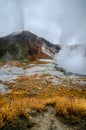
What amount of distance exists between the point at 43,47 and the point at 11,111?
239ft

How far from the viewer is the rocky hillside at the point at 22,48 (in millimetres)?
69438

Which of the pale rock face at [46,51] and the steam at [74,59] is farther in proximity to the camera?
the pale rock face at [46,51]

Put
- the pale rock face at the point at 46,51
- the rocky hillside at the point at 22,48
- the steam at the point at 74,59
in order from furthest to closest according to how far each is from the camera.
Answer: the pale rock face at the point at 46,51
the rocky hillside at the point at 22,48
the steam at the point at 74,59

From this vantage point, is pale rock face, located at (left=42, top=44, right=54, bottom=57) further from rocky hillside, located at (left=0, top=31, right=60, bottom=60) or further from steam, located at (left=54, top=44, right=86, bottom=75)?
steam, located at (left=54, top=44, right=86, bottom=75)

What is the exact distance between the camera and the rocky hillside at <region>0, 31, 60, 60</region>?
69438 millimetres

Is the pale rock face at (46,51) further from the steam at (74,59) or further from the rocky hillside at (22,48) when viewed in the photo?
the steam at (74,59)

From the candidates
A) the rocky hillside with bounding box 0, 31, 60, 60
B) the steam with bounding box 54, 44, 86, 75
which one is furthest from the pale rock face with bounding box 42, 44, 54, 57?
the steam with bounding box 54, 44, 86, 75

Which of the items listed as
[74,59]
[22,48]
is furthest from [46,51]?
[74,59]

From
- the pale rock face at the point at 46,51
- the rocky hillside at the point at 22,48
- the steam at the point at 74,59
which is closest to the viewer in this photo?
the steam at the point at 74,59

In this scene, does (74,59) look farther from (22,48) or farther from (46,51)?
(22,48)

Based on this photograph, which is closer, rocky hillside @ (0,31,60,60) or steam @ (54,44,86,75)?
steam @ (54,44,86,75)

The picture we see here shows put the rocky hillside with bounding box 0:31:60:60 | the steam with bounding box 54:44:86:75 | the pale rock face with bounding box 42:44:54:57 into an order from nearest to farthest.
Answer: the steam with bounding box 54:44:86:75
the rocky hillside with bounding box 0:31:60:60
the pale rock face with bounding box 42:44:54:57

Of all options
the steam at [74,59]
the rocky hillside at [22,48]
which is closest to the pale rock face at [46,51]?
the rocky hillside at [22,48]

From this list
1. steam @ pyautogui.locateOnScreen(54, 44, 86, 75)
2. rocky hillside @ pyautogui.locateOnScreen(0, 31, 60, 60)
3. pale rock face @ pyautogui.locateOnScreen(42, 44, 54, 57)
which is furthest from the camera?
pale rock face @ pyautogui.locateOnScreen(42, 44, 54, 57)
